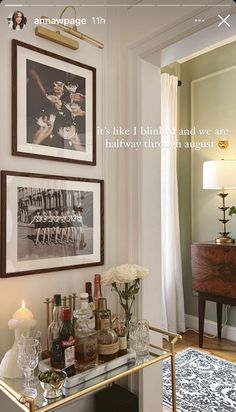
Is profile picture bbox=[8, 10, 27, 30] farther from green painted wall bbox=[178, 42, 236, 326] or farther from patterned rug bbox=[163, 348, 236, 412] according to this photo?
green painted wall bbox=[178, 42, 236, 326]

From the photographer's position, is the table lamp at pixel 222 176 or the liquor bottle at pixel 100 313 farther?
the table lamp at pixel 222 176

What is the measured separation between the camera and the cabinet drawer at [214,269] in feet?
8.84

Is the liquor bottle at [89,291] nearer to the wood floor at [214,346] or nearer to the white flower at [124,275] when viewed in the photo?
the white flower at [124,275]

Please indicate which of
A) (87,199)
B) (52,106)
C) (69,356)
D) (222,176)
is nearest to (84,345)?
(69,356)

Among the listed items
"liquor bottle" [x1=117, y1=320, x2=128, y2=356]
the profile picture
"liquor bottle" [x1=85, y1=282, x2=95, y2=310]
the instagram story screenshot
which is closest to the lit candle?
the instagram story screenshot

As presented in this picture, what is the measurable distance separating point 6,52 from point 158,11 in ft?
2.33

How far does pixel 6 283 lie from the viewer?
136 centimetres

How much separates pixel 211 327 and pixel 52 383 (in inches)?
99.1

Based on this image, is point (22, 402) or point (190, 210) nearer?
point (22, 402)

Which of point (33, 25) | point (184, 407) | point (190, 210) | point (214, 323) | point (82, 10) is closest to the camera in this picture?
point (33, 25)

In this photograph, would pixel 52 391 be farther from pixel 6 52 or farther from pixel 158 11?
pixel 158 11

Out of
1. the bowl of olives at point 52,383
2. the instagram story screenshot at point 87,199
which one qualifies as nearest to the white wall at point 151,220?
the instagram story screenshot at point 87,199

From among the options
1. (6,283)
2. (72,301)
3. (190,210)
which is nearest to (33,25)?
(6,283)

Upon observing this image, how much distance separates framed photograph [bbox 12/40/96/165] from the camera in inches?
55.2
